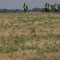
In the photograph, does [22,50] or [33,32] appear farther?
[33,32]

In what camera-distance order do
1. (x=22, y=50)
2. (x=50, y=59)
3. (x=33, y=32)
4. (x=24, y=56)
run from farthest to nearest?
(x=33, y=32), (x=22, y=50), (x=24, y=56), (x=50, y=59)

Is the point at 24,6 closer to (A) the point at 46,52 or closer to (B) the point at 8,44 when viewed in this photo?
(B) the point at 8,44

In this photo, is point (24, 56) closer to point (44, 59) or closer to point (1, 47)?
point (44, 59)

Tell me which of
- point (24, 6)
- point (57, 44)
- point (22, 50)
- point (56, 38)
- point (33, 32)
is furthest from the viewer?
point (24, 6)

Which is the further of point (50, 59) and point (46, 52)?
point (46, 52)

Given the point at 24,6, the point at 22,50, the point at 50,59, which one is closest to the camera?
the point at 50,59

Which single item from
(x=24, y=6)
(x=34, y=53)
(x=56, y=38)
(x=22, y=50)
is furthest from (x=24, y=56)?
(x=24, y=6)

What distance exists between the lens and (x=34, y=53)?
19891 mm

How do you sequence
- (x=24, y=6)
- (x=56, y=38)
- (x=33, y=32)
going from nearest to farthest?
(x=56, y=38) < (x=33, y=32) < (x=24, y=6)

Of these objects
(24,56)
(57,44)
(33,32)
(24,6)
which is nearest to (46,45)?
(57,44)

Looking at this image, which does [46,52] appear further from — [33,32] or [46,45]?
[33,32]

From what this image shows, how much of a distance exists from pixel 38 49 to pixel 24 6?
127 ft

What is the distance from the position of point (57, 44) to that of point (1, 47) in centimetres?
357

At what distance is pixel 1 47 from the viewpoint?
2269 cm
